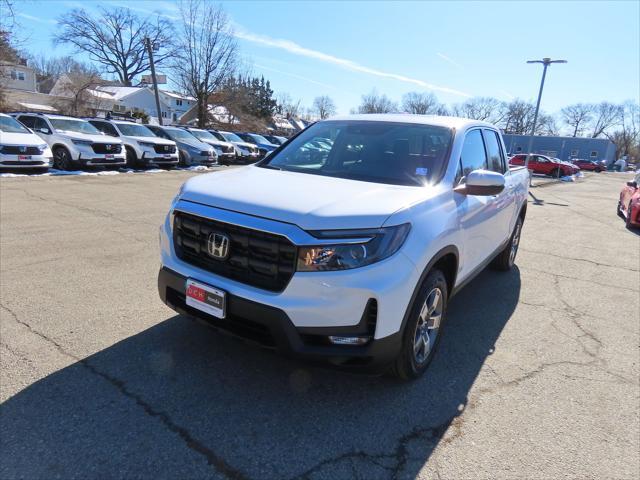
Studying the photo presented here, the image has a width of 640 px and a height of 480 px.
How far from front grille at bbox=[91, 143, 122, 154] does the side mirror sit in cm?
1376

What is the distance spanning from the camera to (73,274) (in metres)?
4.60

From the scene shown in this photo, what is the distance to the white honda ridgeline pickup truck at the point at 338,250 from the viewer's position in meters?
2.38

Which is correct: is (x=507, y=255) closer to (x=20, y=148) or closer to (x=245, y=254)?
(x=245, y=254)

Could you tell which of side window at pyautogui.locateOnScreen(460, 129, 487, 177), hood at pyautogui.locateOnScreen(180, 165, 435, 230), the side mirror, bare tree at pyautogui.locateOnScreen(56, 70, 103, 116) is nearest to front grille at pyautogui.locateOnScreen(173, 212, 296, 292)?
hood at pyautogui.locateOnScreen(180, 165, 435, 230)

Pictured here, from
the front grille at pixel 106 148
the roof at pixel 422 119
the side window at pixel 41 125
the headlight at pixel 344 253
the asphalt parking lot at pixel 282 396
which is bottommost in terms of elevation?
the asphalt parking lot at pixel 282 396

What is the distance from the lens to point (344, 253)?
2379 mm

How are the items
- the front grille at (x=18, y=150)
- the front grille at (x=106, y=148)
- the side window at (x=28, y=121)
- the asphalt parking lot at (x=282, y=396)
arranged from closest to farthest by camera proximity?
1. the asphalt parking lot at (x=282, y=396)
2. the front grille at (x=18, y=150)
3. the front grille at (x=106, y=148)
4. the side window at (x=28, y=121)

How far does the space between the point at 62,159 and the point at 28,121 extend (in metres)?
2.02

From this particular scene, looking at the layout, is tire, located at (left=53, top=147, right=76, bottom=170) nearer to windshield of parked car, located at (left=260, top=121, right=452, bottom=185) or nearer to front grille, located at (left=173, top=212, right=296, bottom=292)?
windshield of parked car, located at (left=260, top=121, right=452, bottom=185)

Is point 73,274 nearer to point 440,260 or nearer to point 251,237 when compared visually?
point 251,237

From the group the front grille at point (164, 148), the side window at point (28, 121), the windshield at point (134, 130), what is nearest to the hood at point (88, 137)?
the side window at point (28, 121)

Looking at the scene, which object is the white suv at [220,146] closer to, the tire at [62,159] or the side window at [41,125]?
the side window at [41,125]

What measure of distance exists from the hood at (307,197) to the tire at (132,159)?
14569 mm

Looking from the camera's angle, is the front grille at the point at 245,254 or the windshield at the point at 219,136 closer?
the front grille at the point at 245,254
